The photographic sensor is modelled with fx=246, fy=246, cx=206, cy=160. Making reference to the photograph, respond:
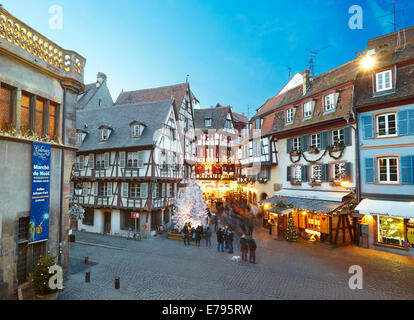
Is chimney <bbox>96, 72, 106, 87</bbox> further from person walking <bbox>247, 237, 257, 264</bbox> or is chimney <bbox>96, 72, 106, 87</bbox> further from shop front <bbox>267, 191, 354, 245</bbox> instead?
person walking <bbox>247, 237, 257, 264</bbox>

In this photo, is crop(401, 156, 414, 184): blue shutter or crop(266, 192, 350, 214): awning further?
crop(266, 192, 350, 214): awning

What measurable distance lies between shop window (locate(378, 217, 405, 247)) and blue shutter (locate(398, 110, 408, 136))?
17.6 ft

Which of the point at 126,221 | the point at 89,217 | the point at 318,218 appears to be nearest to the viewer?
the point at 318,218

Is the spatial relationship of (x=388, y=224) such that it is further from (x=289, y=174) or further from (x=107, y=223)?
(x=107, y=223)

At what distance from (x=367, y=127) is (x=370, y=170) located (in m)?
2.87

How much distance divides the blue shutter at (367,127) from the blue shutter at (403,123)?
1.44m

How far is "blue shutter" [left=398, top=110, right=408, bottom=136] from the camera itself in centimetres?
1491

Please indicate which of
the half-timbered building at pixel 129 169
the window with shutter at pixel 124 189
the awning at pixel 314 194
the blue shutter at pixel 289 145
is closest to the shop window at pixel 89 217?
the half-timbered building at pixel 129 169

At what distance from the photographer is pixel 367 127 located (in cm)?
1644

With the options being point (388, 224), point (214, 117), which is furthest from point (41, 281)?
point (214, 117)

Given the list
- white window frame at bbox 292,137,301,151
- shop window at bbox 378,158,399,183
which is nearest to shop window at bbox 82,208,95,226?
white window frame at bbox 292,137,301,151
